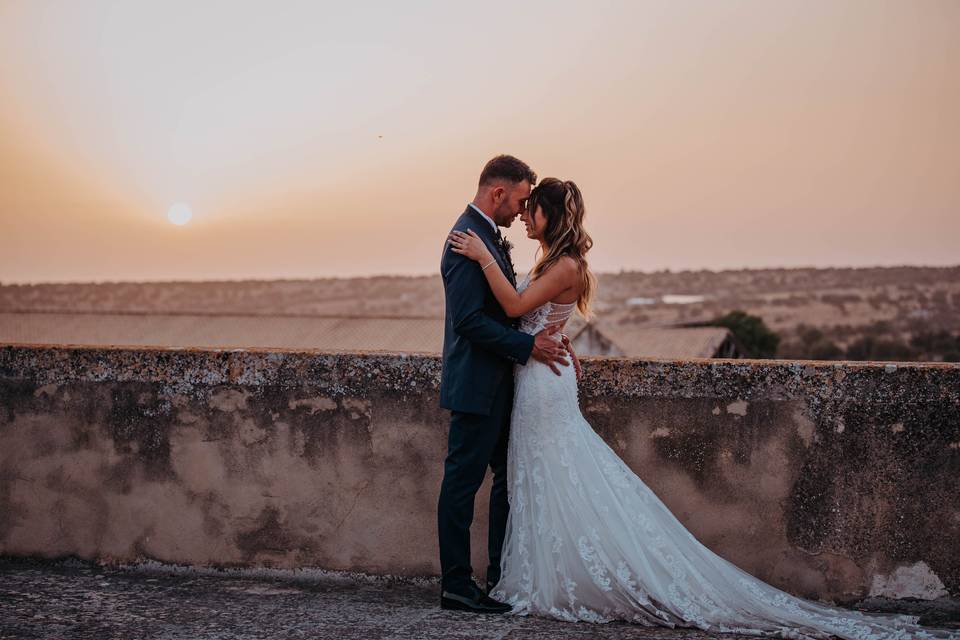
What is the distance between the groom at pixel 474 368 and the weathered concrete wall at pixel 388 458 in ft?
1.02

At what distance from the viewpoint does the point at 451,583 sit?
4074mm

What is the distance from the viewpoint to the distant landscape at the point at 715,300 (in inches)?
2105

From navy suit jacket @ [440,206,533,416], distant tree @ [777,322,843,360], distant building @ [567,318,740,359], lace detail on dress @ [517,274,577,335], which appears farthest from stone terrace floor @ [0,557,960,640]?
distant tree @ [777,322,843,360]

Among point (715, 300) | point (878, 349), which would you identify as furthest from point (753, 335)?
point (715, 300)

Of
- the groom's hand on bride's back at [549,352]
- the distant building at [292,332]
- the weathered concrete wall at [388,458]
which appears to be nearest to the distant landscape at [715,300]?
the distant building at [292,332]

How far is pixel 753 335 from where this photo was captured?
48344 mm

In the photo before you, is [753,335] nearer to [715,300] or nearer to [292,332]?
[292,332]

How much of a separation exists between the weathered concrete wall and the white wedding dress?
0.23 m

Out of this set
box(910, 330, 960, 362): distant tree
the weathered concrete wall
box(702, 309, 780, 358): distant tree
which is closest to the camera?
the weathered concrete wall

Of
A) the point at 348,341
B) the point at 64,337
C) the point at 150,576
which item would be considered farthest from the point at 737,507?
the point at 64,337

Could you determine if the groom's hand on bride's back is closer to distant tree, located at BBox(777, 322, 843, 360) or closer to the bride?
the bride

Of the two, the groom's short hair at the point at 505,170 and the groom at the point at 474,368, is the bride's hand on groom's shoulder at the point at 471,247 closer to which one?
the groom at the point at 474,368

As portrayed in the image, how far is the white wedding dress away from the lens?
3832 mm

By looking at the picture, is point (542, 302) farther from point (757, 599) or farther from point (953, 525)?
point (953, 525)
